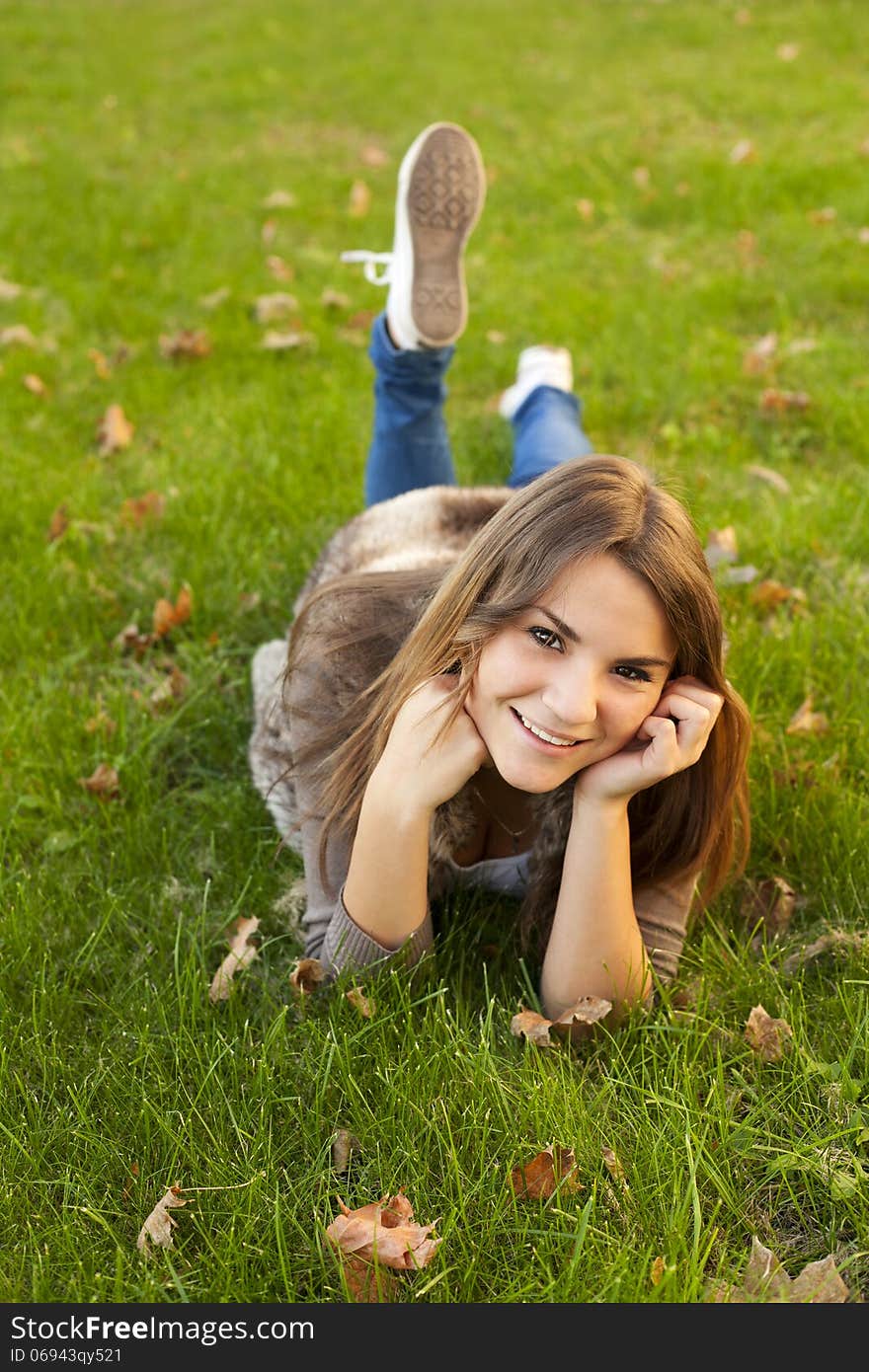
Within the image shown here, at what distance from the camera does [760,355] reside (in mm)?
4809

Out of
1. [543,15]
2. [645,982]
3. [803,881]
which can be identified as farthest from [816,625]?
[543,15]

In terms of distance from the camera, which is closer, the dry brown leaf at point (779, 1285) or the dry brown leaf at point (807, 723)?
the dry brown leaf at point (779, 1285)

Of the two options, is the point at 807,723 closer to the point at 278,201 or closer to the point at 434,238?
the point at 434,238

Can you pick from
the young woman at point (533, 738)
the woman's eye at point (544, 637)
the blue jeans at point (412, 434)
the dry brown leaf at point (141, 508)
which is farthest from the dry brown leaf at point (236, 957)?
the dry brown leaf at point (141, 508)

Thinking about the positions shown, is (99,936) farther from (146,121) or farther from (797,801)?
(146,121)

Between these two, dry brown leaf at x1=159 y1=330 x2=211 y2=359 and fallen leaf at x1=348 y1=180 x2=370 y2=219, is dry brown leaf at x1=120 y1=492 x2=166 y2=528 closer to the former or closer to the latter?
dry brown leaf at x1=159 y1=330 x2=211 y2=359

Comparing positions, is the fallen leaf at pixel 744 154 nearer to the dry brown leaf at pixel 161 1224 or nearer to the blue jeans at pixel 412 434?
the blue jeans at pixel 412 434

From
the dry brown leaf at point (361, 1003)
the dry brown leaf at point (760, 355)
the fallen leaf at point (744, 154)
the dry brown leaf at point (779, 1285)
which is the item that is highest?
the fallen leaf at point (744, 154)

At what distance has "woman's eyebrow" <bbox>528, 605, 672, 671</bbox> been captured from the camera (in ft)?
6.55

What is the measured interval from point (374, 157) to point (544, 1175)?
6.79 m

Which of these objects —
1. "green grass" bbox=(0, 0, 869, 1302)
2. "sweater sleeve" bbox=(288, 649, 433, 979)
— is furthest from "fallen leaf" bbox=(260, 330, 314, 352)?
"sweater sleeve" bbox=(288, 649, 433, 979)

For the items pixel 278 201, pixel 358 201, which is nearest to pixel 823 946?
pixel 358 201

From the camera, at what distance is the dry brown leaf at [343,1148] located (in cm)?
204
